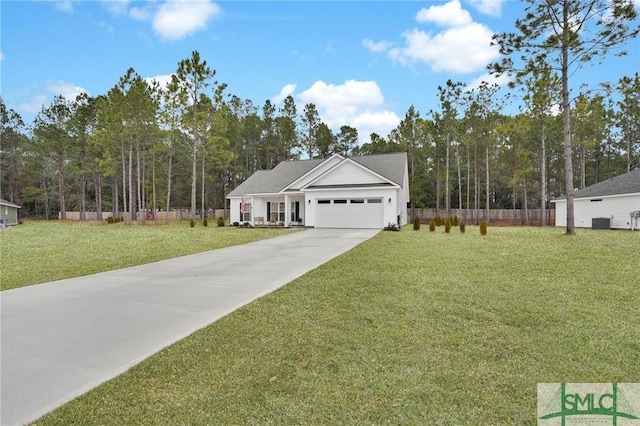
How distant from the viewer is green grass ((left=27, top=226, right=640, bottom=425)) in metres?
2.37

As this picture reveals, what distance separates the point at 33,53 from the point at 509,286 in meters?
14.1

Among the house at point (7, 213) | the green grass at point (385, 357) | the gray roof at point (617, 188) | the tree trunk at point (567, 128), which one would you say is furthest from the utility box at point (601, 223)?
the house at point (7, 213)

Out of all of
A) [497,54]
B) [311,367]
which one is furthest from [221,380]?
[497,54]

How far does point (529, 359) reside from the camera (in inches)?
122

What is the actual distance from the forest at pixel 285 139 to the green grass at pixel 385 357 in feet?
41.9

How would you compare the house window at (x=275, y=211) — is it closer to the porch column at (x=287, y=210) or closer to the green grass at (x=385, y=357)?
the porch column at (x=287, y=210)

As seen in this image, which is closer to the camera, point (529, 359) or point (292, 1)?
point (529, 359)

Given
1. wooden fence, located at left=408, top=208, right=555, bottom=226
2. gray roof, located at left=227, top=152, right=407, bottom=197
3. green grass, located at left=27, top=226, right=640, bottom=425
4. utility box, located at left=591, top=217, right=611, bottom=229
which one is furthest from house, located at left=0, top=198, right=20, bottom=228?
utility box, located at left=591, top=217, right=611, bottom=229

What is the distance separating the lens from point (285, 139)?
40.4 m

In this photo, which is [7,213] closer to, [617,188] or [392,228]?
[392,228]

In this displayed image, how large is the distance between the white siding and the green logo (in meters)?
20.8

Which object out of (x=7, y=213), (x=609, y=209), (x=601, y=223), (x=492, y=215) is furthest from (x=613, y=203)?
(x=7, y=213)

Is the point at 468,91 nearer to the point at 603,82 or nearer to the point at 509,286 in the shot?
the point at 603,82

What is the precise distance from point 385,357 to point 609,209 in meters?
22.9
